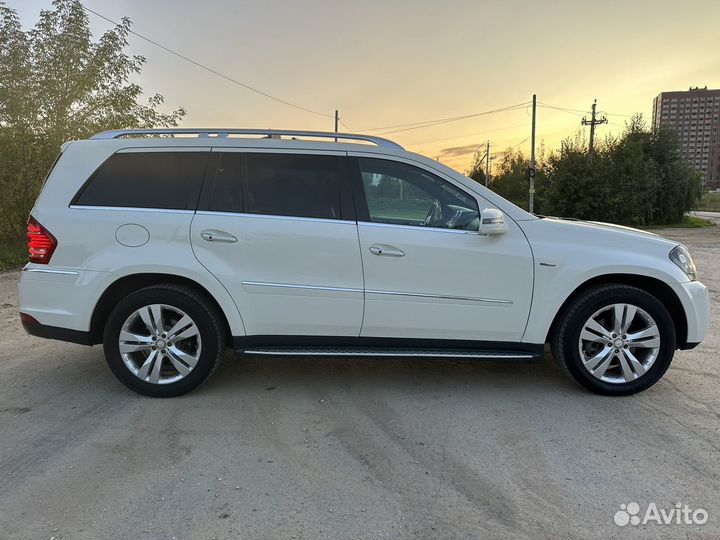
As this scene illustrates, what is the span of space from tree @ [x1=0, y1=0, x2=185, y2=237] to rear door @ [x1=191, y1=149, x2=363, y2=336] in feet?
33.3

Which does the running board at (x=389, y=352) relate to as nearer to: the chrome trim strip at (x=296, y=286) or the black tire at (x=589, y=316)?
the black tire at (x=589, y=316)

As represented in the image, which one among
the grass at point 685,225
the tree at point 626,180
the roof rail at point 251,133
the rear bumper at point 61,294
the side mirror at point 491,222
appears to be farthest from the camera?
the grass at point 685,225

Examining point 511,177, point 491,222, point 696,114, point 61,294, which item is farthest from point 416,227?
point 696,114

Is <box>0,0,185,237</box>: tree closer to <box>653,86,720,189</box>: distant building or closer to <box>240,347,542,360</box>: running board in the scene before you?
<box>240,347,542,360</box>: running board

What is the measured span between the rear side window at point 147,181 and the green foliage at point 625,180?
29.4 metres

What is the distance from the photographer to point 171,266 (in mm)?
3604

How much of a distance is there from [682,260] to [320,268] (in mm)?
2726

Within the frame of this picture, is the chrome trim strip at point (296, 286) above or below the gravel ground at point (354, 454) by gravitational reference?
above

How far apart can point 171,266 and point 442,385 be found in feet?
7.53

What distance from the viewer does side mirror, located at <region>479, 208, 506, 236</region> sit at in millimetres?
3537

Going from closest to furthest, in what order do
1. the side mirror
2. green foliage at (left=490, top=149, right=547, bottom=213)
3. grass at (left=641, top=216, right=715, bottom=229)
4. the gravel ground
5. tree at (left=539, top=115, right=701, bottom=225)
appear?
the gravel ground
the side mirror
tree at (left=539, top=115, right=701, bottom=225)
grass at (left=641, top=216, right=715, bottom=229)
green foliage at (left=490, top=149, right=547, bottom=213)

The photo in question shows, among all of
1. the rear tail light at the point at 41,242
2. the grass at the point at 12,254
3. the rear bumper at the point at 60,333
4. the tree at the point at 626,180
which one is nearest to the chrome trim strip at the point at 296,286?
Answer: the rear bumper at the point at 60,333

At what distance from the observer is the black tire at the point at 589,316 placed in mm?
3658

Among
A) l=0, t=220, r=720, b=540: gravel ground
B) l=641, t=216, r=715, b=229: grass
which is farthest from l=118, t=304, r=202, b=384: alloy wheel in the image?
l=641, t=216, r=715, b=229: grass
